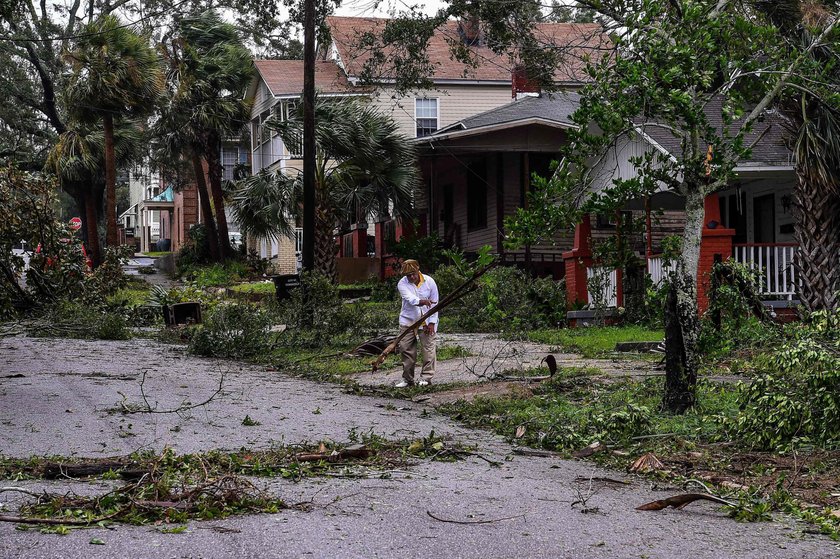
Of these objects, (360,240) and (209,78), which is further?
(360,240)

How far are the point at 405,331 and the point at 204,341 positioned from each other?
5.73 m

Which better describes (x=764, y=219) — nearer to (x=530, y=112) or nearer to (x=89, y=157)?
(x=530, y=112)

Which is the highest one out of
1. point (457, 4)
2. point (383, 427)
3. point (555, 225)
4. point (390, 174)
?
point (457, 4)

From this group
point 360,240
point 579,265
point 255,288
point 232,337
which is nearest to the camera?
point 232,337

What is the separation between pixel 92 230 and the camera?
142 feet

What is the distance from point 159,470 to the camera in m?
7.03

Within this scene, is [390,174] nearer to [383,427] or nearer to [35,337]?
[35,337]

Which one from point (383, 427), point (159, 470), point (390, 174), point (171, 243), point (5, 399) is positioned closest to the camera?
point (159, 470)

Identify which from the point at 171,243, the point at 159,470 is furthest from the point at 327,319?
the point at 171,243

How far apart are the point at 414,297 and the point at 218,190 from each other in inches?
1121

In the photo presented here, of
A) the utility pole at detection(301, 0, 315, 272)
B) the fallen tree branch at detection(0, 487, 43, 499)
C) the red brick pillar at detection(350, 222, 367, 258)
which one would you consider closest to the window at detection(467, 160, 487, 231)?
the red brick pillar at detection(350, 222, 367, 258)

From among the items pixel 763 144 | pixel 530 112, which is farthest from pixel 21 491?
pixel 530 112

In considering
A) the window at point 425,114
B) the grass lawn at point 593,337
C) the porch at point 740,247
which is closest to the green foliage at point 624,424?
the grass lawn at point 593,337

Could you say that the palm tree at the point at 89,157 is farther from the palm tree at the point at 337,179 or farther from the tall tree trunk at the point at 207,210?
the palm tree at the point at 337,179
